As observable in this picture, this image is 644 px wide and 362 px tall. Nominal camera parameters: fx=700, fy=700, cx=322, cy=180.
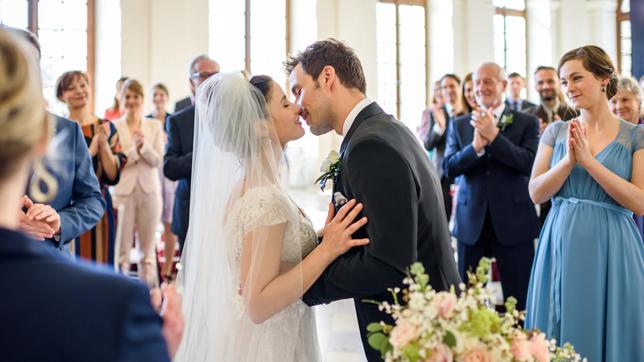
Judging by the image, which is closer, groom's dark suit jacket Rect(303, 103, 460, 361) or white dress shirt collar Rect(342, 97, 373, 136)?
groom's dark suit jacket Rect(303, 103, 460, 361)

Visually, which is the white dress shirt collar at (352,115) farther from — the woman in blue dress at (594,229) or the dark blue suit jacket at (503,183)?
the dark blue suit jacket at (503,183)

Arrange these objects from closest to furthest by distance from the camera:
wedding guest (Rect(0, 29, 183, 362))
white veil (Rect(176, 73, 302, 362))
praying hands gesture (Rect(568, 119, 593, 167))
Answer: wedding guest (Rect(0, 29, 183, 362)), white veil (Rect(176, 73, 302, 362)), praying hands gesture (Rect(568, 119, 593, 167))

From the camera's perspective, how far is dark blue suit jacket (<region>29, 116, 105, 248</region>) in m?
2.68

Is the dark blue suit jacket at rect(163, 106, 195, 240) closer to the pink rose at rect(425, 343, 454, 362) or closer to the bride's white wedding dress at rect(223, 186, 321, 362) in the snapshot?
the bride's white wedding dress at rect(223, 186, 321, 362)

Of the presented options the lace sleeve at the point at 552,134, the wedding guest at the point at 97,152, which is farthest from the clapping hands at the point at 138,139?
the lace sleeve at the point at 552,134

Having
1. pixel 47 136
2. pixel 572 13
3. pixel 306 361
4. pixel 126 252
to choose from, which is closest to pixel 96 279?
pixel 47 136

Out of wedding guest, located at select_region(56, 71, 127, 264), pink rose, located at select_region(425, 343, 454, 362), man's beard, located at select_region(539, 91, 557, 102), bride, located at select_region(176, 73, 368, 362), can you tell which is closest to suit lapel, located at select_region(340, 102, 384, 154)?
bride, located at select_region(176, 73, 368, 362)

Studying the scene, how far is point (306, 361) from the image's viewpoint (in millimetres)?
2496

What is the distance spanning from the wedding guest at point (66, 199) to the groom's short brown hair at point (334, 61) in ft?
3.17

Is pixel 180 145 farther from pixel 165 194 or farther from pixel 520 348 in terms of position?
pixel 520 348

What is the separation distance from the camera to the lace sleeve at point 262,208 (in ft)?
7.43

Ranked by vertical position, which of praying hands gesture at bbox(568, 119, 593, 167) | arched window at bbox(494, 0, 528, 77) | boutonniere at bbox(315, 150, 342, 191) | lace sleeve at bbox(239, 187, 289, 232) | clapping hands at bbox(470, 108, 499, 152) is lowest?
lace sleeve at bbox(239, 187, 289, 232)

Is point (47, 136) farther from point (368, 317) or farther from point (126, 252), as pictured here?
point (126, 252)

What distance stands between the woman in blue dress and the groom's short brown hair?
127 centimetres
